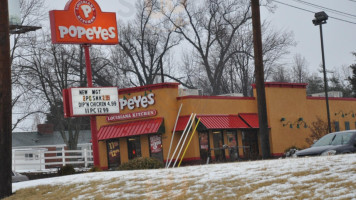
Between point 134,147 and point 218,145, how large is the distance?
5.54 m

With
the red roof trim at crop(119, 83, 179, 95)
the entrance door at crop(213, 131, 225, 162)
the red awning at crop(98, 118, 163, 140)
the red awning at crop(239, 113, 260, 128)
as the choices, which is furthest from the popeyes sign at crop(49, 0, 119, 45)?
the red awning at crop(239, 113, 260, 128)

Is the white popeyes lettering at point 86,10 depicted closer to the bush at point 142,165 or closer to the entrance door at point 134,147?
the bush at point 142,165

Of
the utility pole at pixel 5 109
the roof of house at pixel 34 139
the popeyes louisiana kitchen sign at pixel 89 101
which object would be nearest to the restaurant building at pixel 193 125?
the popeyes louisiana kitchen sign at pixel 89 101

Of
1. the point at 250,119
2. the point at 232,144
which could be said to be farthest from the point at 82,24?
the point at 250,119

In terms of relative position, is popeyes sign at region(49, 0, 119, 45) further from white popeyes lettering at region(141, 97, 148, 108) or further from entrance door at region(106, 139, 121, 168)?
entrance door at region(106, 139, 121, 168)

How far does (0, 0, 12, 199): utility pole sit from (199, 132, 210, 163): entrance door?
1996cm

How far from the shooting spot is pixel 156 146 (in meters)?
41.7

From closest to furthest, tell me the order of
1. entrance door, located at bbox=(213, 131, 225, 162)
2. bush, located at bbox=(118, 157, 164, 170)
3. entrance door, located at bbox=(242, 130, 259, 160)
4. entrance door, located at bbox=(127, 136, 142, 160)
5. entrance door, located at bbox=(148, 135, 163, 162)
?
1. bush, located at bbox=(118, 157, 164, 170)
2. entrance door, located at bbox=(148, 135, 163, 162)
3. entrance door, located at bbox=(127, 136, 142, 160)
4. entrance door, located at bbox=(213, 131, 225, 162)
5. entrance door, located at bbox=(242, 130, 259, 160)

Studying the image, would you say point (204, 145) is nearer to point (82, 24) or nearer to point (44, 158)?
point (44, 158)

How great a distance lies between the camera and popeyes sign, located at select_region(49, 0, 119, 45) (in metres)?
32.1

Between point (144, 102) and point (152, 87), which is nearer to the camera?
point (152, 87)

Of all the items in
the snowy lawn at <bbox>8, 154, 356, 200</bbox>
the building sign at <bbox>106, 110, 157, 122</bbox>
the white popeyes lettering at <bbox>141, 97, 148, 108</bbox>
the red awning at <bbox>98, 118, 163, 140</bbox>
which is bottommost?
the snowy lawn at <bbox>8, 154, 356, 200</bbox>

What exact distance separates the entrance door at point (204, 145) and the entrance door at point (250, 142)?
3.61 m

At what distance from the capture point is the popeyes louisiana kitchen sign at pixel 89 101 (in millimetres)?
32125
